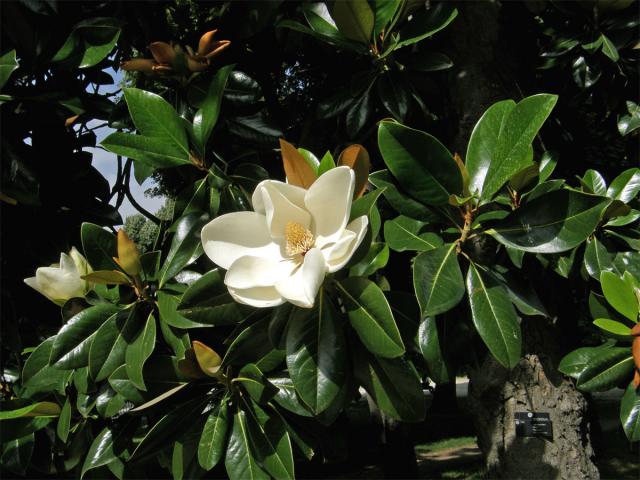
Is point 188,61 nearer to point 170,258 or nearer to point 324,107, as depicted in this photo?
point 324,107

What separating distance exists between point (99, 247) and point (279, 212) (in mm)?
612

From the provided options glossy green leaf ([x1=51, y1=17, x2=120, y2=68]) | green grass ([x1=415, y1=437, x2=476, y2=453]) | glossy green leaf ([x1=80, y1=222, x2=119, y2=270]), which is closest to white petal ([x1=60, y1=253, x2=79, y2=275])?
glossy green leaf ([x1=80, y1=222, x2=119, y2=270])

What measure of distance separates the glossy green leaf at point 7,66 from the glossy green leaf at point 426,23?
1.07 metres

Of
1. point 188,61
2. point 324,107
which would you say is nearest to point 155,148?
point 188,61

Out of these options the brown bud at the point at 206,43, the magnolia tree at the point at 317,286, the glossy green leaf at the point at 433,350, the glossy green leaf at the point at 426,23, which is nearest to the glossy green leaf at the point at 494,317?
the magnolia tree at the point at 317,286

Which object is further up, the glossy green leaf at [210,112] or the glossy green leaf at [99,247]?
the glossy green leaf at [210,112]

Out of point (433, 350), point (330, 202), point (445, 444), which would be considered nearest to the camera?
point (330, 202)

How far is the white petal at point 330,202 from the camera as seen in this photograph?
3.72 feet

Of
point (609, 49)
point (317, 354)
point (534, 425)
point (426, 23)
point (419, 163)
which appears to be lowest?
point (534, 425)

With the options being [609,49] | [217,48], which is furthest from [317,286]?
[609,49]

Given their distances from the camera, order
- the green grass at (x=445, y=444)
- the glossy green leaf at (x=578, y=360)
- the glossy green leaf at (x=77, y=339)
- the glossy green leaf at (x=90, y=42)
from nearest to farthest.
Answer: the glossy green leaf at (x=77, y=339) < the glossy green leaf at (x=578, y=360) < the glossy green leaf at (x=90, y=42) < the green grass at (x=445, y=444)

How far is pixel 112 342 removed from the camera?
1.47 m

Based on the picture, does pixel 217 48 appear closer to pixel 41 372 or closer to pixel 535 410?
pixel 41 372

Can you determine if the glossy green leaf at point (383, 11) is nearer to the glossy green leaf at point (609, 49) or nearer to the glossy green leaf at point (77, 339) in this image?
the glossy green leaf at point (609, 49)
